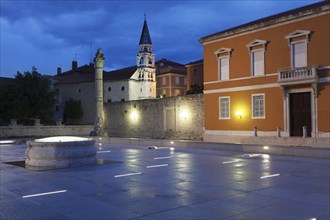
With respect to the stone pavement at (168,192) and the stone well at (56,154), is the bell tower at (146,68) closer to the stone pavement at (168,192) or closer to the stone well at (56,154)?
the stone well at (56,154)

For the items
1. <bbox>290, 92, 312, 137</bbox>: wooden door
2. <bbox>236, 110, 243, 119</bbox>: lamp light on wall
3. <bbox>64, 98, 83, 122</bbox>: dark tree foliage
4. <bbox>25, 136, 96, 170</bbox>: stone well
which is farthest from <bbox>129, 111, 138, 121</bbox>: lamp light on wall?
<bbox>25, 136, 96, 170</bbox>: stone well

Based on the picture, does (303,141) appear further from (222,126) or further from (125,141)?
(125,141)

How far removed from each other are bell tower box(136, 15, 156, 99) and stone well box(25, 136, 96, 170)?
2117 inches

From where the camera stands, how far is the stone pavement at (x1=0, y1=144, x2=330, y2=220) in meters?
6.29

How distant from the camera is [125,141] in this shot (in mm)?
26031

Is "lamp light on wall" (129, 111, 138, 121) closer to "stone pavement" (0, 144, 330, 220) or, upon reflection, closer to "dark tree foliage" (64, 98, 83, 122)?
"dark tree foliage" (64, 98, 83, 122)

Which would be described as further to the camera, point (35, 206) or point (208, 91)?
point (208, 91)

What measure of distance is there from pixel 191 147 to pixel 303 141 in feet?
20.5

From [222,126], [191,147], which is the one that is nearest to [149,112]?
[222,126]

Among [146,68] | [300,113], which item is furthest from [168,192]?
[146,68]

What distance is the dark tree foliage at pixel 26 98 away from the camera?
50.0 m

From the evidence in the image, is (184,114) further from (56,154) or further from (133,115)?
(56,154)

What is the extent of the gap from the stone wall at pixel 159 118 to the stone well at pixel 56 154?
1915cm

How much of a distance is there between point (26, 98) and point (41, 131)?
30.2ft
